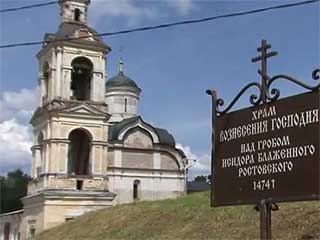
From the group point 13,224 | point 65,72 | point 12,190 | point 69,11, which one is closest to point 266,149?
point 65,72

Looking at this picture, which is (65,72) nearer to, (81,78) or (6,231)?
(81,78)

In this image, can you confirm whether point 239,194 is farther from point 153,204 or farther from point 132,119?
point 132,119

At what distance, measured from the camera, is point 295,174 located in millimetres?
7941

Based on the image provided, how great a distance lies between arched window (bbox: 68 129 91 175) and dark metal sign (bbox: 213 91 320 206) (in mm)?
28666

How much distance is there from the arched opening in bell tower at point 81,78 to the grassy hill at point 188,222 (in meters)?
14.1

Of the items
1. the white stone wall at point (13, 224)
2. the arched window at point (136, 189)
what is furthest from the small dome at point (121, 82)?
the white stone wall at point (13, 224)

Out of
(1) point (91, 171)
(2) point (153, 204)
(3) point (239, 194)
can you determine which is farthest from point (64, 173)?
(3) point (239, 194)

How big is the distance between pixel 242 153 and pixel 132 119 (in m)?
39.4

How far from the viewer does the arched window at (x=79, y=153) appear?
37.8 metres

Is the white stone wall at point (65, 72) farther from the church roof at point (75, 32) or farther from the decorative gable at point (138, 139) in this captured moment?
the decorative gable at point (138, 139)

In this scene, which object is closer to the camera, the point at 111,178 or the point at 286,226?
the point at 286,226

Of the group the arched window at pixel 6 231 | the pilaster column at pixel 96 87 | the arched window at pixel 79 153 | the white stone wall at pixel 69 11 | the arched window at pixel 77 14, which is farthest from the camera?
the arched window at pixel 6 231

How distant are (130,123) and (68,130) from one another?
1132 cm

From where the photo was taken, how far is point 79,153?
38750 millimetres
